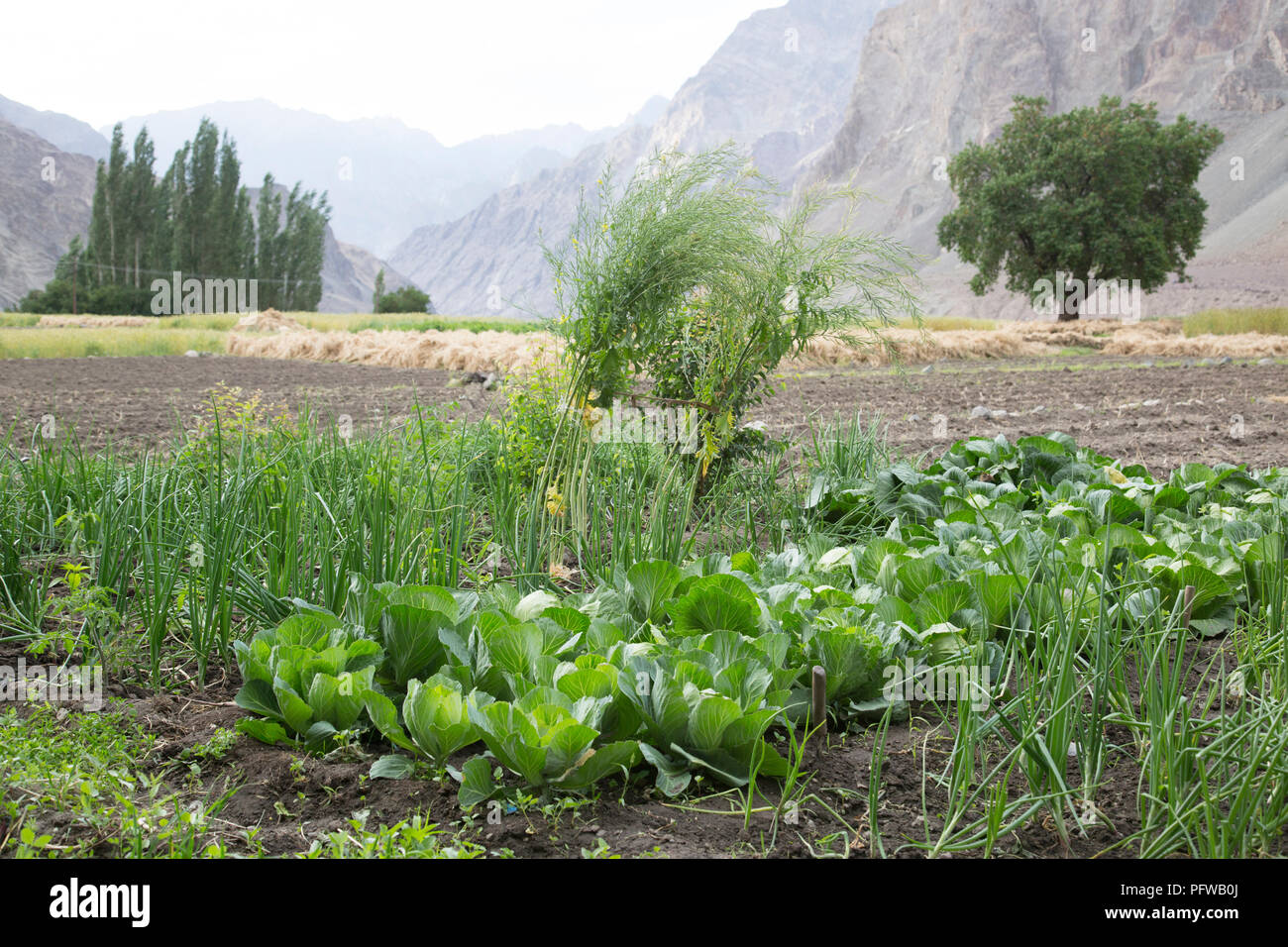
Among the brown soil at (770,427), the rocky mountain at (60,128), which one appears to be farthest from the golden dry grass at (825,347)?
the rocky mountain at (60,128)

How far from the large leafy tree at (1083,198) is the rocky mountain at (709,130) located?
106 m

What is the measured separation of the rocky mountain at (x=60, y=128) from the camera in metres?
148

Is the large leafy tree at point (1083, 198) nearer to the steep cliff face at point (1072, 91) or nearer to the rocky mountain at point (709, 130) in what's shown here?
the steep cliff face at point (1072, 91)

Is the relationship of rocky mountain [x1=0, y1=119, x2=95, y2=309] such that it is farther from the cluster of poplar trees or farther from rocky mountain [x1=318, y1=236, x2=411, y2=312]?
the cluster of poplar trees

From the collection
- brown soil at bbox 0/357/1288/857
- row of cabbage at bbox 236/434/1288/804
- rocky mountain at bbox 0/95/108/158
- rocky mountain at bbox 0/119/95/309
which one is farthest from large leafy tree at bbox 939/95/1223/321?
rocky mountain at bbox 0/95/108/158

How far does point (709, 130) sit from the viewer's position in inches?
5837

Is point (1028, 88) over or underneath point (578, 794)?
over

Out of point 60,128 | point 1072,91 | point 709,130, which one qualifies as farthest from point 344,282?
point 1072,91

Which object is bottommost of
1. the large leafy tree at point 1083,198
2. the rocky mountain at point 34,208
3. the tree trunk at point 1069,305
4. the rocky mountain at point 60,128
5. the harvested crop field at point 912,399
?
the harvested crop field at point 912,399

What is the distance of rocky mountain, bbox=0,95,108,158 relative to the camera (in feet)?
486
